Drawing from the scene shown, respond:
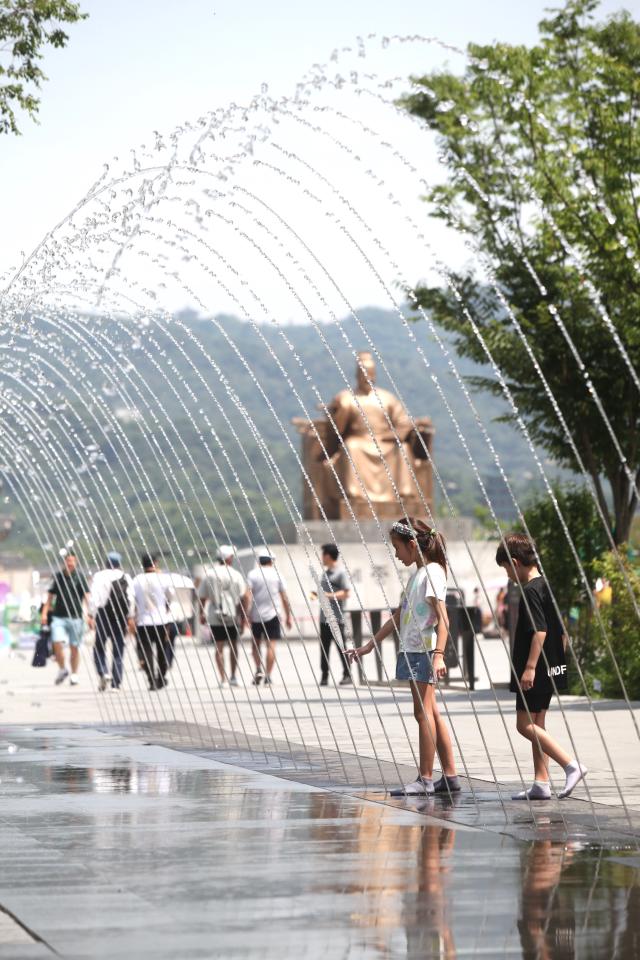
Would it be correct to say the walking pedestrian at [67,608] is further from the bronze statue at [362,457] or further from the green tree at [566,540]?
the bronze statue at [362,457]

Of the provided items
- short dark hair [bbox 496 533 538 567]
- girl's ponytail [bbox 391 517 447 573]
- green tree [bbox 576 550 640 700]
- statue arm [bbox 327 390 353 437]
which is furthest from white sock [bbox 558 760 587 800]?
statue arm [bbox 327 390 353 437]

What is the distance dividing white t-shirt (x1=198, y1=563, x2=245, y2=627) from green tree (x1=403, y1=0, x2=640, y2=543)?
379 centimetres

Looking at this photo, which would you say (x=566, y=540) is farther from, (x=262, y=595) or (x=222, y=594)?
(x=222, y=594)

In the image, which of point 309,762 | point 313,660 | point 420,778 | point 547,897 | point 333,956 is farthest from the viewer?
point 313,660

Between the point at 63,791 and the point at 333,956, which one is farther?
the point at 63,791

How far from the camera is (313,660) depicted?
3022 cm

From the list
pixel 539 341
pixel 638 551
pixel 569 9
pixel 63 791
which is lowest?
pixel 63 791

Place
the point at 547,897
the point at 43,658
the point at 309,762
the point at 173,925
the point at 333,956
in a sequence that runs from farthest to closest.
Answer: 1. the point at 43,658
2. the point at 309,762
3. the point at 547,897
4. the point at 173,925
5. the point at 333,956

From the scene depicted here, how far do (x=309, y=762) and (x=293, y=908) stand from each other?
18.7 feet

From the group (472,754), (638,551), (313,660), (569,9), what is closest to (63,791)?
(472,754)

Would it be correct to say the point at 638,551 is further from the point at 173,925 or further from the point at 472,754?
the point at 173,925

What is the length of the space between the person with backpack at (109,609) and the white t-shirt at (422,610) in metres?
11.4

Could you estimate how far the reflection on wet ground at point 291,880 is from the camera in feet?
18.9

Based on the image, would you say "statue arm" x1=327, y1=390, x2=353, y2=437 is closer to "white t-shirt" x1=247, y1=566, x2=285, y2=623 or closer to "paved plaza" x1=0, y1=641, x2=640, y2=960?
"white t-shirt" x1=247, y1=566, x2=285, y2=623
